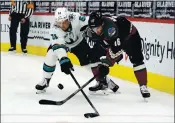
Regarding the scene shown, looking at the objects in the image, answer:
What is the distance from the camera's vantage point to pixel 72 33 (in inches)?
175

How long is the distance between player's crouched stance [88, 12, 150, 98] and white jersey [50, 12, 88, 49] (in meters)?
0.21

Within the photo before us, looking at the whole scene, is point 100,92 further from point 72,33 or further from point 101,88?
point 72,33

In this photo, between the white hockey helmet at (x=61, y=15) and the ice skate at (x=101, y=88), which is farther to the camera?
the ice skate at (x=101, y=88)

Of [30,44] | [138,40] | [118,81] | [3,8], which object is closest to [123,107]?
[138,40]

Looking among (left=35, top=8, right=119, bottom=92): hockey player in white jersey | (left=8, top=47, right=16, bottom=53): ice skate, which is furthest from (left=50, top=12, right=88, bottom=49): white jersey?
(left=8, top=47, right=16, bottom=53): ice skate

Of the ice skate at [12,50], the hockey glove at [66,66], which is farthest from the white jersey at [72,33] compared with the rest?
the ice skate at [12,50]

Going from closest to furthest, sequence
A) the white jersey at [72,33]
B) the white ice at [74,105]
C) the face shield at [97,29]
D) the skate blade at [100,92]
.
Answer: the white ice at [74,105], the face shield at [97,29], the white jersey at [72,33], the skate blade at [100,92]

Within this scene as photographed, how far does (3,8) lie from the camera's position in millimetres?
9984

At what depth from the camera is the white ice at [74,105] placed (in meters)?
3.64

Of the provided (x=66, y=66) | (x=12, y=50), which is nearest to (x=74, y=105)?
(x=66, y=66)

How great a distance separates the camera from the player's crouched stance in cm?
397

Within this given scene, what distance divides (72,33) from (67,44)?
0.52ft

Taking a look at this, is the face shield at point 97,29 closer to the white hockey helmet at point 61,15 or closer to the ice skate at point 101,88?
the white hockey helmet at point 61,15

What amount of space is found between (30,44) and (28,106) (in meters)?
5.14
